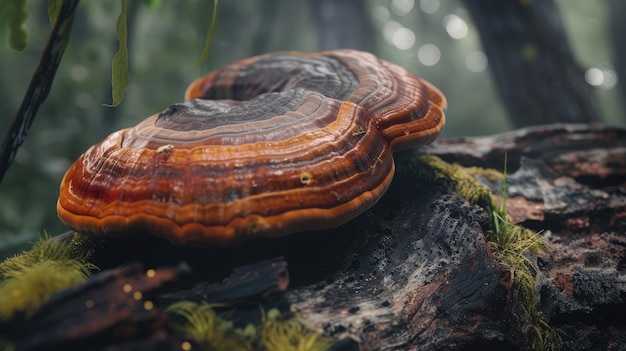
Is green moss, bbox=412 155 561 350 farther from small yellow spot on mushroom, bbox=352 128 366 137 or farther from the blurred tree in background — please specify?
the blurred tree in background

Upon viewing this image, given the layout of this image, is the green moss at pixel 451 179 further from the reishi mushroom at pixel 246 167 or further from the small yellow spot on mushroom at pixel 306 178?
the small yellow spot on mushroom at pixel 306 178

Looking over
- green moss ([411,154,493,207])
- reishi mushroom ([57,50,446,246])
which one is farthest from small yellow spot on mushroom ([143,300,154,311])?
green moss ([411,154,493,207])

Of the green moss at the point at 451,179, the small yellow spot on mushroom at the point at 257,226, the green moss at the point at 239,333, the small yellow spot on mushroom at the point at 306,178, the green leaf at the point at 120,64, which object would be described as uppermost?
the green leaf at the point at 120,64

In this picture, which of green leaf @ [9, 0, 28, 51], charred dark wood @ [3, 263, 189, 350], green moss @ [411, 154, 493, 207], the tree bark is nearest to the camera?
charred dark wood @ [3, 263, 189, 350]

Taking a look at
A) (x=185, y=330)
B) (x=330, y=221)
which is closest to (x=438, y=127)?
(x=330, y=221)

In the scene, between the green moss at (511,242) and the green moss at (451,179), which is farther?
the green moss at (451,179)

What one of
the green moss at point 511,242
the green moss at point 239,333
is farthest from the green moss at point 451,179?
the green moss at point 239,333

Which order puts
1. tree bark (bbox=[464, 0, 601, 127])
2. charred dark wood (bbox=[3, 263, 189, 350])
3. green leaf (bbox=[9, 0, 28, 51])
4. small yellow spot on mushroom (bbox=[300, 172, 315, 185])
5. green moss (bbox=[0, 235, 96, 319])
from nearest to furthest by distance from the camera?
charred dark wood (bbox=[3, 263, 189, 350]) → green moss (bbox=[0, 235, 96, 319]) → small yellow spot on mushroom (bbox=[300, 172, 315, 185]) → green leaf (bbox=[9, 0, 28, 51]) → tree bark (bbox=[464, 0, 601, 127])
